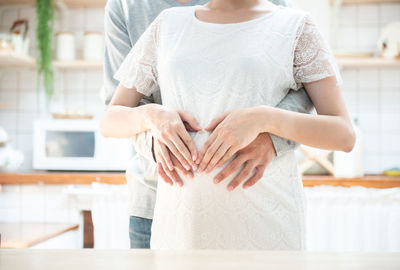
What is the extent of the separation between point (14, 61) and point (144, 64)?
1.97 m

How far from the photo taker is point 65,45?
249 cm

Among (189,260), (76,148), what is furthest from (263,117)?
(76,148)

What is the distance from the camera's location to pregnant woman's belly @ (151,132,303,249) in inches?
26.2

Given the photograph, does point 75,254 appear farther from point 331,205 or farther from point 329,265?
point 331,205

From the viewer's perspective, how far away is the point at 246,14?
2.47 ft

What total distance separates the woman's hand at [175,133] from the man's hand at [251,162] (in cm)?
6

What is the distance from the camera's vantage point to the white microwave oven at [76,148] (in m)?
2.23

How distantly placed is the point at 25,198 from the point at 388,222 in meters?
1.82

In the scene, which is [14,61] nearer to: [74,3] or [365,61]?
[74,3]

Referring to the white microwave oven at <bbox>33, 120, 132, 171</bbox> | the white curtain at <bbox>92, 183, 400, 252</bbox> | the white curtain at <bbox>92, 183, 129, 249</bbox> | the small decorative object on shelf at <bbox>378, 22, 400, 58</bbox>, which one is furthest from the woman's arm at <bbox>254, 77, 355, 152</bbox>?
the small decorative object on shelf at <bbox>378, 22, 400, 58</bbox>

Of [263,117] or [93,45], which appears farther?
[93,45]

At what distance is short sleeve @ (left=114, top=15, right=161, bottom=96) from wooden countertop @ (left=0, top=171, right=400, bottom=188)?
1360mm

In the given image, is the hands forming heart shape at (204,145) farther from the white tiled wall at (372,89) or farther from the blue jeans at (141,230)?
the white tiled wall at (372,89)

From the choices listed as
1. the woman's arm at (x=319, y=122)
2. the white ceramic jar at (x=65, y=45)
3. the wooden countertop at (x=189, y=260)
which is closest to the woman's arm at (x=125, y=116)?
the woman's arm at (x=319, y=122)
